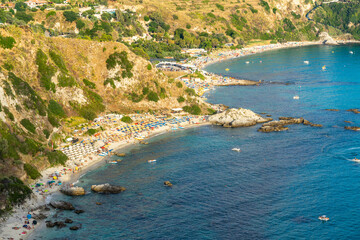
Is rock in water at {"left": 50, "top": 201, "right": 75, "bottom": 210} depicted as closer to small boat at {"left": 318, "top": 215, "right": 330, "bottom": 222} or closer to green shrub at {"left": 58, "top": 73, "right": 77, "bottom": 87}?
small boat at {"left": 318, "top": 215, "right": 330, "bottom": 222}

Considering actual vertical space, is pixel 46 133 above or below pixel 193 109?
above

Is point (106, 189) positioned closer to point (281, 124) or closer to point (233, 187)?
point (233, 187)

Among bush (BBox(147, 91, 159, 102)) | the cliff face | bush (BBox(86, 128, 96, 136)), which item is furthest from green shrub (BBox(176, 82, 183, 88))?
bush (BBox(86, 128, 96, 136))

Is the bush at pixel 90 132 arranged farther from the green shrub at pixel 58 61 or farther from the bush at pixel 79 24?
the bush at pixel 79 24

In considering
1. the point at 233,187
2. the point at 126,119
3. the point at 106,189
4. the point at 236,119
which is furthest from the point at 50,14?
the point at 233,187

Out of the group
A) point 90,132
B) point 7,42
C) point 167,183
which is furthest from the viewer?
point 7,42

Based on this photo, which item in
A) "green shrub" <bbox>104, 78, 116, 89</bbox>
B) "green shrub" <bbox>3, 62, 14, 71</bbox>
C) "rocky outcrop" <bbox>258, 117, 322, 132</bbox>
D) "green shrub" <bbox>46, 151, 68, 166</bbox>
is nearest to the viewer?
"green shrub" <bbox>46, 151, 68, 166</bbox>

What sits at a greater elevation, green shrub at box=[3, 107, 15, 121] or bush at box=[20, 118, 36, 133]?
green shrub at box=[3, 107, 15, 121]

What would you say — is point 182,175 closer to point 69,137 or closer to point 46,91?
point 69,137
